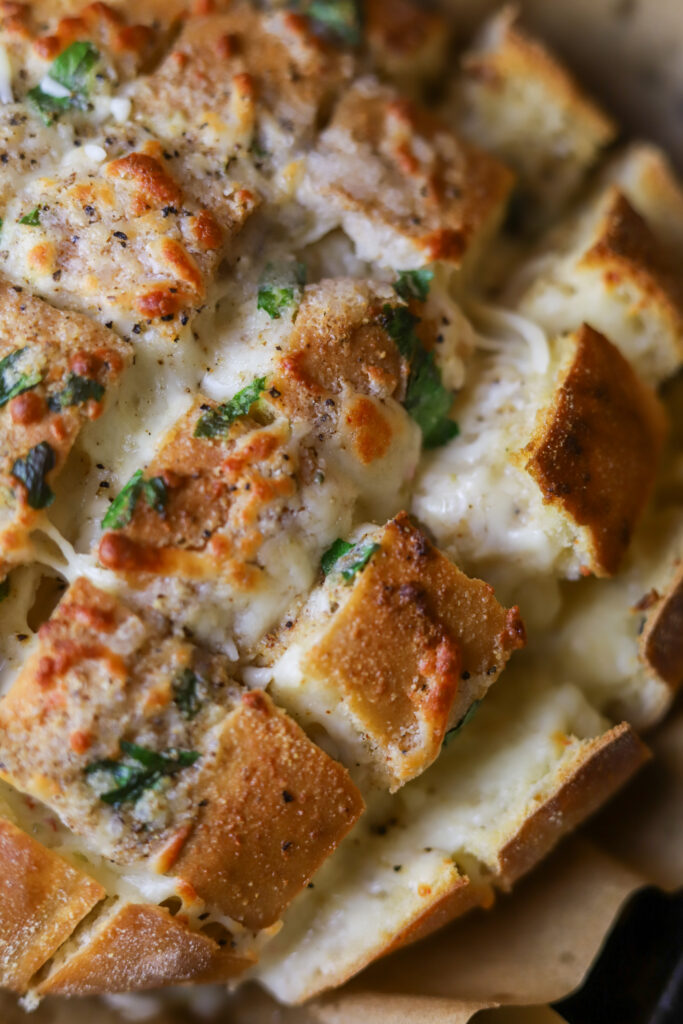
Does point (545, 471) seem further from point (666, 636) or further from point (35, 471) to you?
point (35, 471)

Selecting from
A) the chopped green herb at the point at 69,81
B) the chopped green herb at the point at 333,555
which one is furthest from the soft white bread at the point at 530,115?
the chopped green herb at the point at 333,555

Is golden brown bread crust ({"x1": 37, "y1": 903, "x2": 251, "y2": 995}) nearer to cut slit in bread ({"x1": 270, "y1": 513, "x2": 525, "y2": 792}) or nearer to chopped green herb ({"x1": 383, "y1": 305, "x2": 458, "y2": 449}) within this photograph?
cut slit in bread ({"x1": 270, "y1": 513, "x2": 525, "y2": 792})

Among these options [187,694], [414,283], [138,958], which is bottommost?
[138,958]

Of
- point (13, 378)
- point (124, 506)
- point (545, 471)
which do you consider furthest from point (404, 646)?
point (13, 378)

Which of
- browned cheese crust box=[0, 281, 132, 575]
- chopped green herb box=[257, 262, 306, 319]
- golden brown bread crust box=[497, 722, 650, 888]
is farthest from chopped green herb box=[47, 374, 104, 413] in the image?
golden brown bread crust box=[497, 722, 650, 888]

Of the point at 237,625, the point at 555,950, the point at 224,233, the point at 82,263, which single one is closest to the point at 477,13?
the point at 224,233

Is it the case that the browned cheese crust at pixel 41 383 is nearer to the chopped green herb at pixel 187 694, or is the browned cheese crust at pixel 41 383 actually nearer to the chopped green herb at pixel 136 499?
the chopped green herb at pixel 136 499
